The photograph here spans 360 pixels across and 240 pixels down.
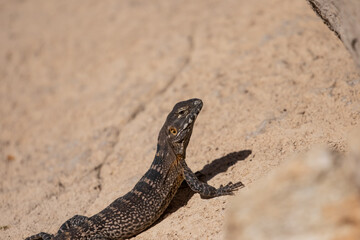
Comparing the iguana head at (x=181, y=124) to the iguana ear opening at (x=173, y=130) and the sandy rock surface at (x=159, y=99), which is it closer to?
the iguana ear opening at (x=173, y=130)

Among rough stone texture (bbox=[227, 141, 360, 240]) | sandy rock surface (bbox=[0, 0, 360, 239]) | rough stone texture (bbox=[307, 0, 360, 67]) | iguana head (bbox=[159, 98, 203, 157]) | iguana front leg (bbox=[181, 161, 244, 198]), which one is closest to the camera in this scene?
rough stone texture (bbox=[227, 141, 360, 240])

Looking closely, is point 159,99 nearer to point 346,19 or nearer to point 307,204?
point 346,19

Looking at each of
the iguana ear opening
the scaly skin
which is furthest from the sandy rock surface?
the iguana ear opening

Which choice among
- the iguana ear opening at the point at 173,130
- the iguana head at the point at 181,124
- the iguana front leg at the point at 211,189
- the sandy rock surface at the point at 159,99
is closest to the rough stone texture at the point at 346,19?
the sandy rock surface at the point at 159,99

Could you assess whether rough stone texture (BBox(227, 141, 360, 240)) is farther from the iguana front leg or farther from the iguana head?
the iguana head

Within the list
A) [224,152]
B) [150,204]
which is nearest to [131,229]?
[150,204]
